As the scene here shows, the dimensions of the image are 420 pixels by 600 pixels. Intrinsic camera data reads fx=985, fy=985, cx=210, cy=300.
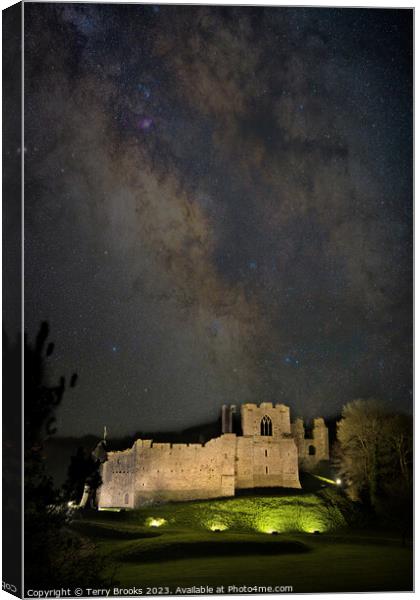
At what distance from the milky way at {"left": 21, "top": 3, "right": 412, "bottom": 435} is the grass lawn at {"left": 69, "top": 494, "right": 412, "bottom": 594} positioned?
183 centimetres

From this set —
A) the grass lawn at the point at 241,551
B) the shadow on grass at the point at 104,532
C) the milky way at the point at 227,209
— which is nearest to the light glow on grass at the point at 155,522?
the grass lawn at the point at 241,551

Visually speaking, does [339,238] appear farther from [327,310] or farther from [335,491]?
[335,491]

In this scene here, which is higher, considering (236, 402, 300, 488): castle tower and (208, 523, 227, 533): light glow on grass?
(236, 402, 300, 488): castle tower

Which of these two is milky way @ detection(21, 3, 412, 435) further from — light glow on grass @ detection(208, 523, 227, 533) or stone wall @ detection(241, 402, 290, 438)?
light glow on grass @ detection(208, 523, 227, 533)

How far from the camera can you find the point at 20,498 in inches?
624

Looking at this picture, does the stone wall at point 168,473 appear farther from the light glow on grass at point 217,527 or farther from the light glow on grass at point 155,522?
the light glow on grass at point 217,527

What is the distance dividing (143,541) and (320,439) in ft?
13.9

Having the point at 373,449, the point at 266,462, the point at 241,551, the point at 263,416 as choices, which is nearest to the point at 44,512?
the point at 241,551

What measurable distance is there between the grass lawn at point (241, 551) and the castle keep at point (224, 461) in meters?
0.48

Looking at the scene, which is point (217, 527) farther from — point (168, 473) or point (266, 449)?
point (266, 449)

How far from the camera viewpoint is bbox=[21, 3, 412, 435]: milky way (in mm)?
18000

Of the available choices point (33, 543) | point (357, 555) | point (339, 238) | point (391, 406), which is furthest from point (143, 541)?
point (339, 238)

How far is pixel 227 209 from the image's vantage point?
62.3 ft

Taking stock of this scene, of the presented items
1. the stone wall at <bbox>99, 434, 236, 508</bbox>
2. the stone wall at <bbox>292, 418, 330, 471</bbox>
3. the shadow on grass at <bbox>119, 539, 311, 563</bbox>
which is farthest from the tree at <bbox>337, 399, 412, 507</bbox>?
the stone wall at <bbox>99, 434, 236, 508</bbox>
